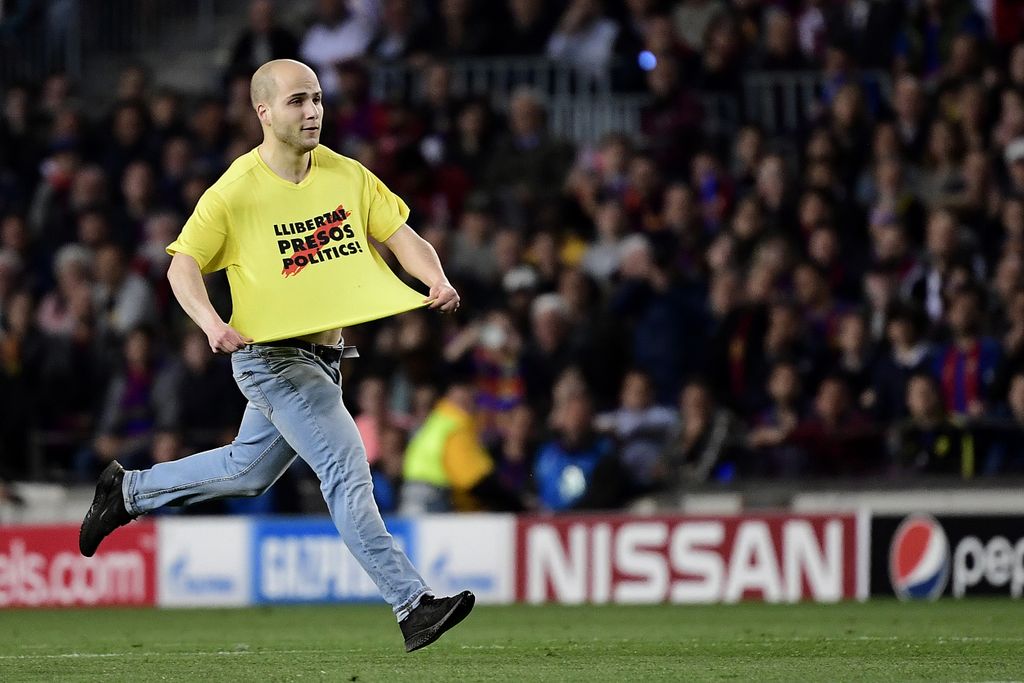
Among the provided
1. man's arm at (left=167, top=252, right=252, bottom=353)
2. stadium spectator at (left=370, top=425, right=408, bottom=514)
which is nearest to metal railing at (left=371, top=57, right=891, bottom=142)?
stadium spectator at (left=370, top=425, right=408, bottom=514)

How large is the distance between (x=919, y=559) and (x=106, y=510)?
671 cm

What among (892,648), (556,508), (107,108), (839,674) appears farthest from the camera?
(107,108)

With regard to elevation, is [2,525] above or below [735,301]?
below

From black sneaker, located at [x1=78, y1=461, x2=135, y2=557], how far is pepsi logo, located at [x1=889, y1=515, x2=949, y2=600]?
259 inches

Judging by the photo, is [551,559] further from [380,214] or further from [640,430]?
[380,214]

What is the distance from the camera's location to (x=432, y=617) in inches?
280

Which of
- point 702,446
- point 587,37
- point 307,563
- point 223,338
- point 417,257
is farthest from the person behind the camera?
point 587,37

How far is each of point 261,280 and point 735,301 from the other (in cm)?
748

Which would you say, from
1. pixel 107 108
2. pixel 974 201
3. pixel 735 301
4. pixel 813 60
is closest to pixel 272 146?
pixel 735 301

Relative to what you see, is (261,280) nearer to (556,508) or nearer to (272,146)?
(272,146)

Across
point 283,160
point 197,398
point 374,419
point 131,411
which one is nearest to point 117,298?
point 131,411

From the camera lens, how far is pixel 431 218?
53.7 ft

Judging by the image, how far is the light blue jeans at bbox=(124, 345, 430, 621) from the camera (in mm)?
7211

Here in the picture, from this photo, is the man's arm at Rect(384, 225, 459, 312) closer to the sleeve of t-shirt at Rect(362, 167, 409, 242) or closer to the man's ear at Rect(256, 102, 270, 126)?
the sleeve of t-shirt at Rect(362, 167, 409, 242)
